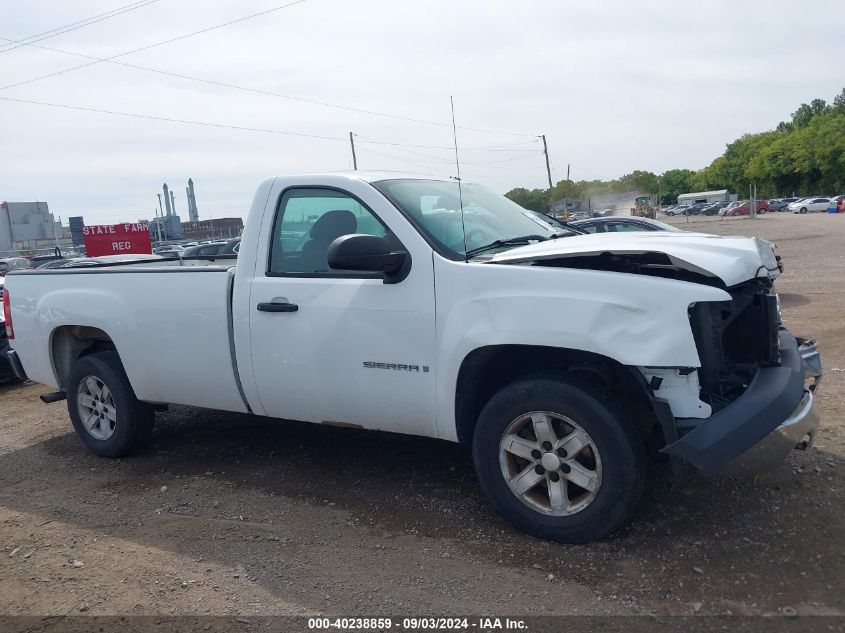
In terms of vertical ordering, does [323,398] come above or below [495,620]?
above

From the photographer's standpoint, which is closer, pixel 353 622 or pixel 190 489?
pixel 353 622

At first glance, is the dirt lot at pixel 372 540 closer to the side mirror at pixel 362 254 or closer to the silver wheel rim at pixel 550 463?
the silver wheel rim at pixel 550 463

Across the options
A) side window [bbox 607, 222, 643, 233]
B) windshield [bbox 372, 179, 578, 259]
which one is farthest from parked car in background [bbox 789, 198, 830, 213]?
windshield [bbox 372, 179, 578, 259]

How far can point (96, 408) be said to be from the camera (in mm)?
5941

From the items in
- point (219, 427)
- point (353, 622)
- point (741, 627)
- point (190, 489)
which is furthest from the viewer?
point (219, 427)

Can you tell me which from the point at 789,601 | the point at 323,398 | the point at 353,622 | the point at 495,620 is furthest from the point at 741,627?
the point at 323,398

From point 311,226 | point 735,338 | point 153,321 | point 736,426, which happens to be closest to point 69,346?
point 153,321

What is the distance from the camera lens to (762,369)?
3803mm

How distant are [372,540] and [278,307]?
1.45 metres

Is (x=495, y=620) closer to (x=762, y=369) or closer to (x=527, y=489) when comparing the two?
(x=527, y=489)

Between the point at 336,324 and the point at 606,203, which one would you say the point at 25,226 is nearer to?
the point at 606,203

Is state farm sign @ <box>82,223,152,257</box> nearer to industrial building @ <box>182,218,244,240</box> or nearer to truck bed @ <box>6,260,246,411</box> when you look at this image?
truck bed @ <box>6,260,246,411</box>

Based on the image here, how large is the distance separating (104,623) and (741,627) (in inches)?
107

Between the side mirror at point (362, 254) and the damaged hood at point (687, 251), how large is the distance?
0.55m
